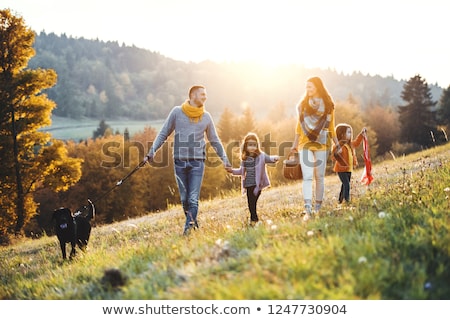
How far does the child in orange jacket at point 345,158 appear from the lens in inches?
328

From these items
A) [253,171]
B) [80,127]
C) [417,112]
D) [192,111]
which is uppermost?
[80,127]

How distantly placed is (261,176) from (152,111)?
565 feet

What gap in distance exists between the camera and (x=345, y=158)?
28.2 feet

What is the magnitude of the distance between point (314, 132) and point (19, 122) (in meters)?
17.6

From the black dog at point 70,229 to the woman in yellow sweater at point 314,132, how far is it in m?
4.71

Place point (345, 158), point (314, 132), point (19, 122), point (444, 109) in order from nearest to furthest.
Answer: point (314, 132), point (345, 158), point (19, 122), point (444, 109)

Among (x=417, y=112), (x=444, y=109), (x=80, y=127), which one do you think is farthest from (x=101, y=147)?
(x=80, y=127)

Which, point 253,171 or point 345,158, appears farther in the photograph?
point 345,158

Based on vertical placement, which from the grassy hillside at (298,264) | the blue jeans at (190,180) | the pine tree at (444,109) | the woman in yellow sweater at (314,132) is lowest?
the grassy hillside at (298,264)

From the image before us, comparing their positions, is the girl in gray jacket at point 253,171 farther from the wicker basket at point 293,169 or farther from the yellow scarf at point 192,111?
the yellow scarf at point 192,111

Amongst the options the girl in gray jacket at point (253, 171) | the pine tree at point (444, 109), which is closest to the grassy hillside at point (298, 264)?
the girl in gray jacket at point (253, 171)

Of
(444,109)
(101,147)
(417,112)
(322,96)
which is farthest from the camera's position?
(101,147)

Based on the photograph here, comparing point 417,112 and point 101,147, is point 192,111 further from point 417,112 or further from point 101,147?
point 417,112

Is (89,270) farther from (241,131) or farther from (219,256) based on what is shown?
(241,131)
